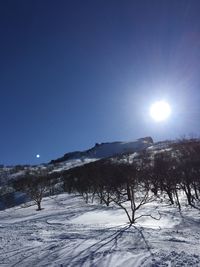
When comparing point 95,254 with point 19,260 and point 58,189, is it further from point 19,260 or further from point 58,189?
point 58,189

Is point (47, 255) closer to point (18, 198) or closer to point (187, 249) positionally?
point (187, 249)

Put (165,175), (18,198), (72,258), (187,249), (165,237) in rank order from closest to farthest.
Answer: (72,258) < (187,249) < (165,237) < (165,175) < (18,198)

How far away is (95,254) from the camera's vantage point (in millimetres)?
14773

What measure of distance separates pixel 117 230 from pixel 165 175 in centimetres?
4004

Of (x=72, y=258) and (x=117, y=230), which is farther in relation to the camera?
(x=117, y=230)

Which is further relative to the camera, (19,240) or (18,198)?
(18,198)

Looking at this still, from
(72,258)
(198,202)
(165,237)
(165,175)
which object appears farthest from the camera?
(165,175)

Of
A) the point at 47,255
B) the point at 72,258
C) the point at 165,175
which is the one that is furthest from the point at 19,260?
the point at 165,175

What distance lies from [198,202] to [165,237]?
36.8 metres

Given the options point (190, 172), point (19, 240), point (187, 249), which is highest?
point (190, 172)

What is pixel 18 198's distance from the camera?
126 m

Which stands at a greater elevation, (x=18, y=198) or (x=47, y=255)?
(x=18, y=198)

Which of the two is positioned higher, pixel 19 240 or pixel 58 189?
pixel 58 189

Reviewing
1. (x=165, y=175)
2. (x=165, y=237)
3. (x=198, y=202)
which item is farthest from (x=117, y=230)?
(x=165, y=175)
